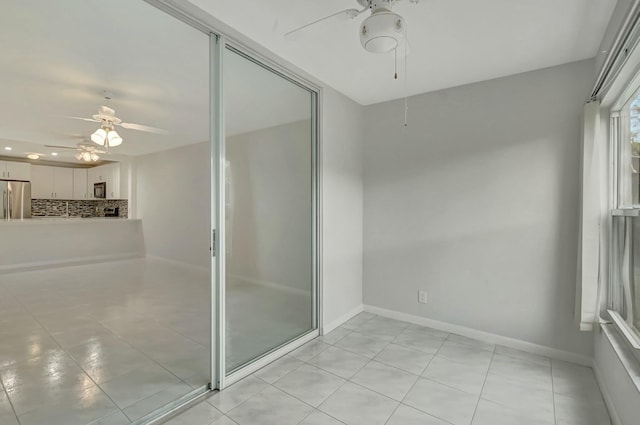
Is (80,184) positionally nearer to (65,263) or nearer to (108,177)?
(108,177)

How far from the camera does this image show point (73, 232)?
6371 millimetres

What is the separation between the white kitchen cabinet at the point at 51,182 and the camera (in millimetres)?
6895

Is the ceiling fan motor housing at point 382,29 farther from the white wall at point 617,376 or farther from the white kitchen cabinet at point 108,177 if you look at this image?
the white kitchen cabinet at point 108,177

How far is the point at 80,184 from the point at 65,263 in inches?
101

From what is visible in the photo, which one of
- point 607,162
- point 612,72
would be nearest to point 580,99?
point 607,162

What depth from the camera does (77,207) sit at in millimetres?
7883

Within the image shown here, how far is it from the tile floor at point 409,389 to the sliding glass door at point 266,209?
329 mm

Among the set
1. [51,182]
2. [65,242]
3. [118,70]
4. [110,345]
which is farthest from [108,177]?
[110,345]

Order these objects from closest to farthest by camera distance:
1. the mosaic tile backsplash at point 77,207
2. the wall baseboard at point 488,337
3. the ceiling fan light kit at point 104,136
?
the wall baseboard at point 488,337 < the ceiling fan light kit at point 104,136 < the mosaic tile backsplash at point 77,207

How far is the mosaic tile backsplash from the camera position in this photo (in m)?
7.15

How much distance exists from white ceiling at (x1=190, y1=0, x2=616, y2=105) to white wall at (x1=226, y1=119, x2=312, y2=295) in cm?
70

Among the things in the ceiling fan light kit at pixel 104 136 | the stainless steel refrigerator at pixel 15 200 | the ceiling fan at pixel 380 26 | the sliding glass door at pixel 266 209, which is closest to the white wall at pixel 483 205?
the sliding glass door at pixel 266 209

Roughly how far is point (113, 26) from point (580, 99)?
12.2ft

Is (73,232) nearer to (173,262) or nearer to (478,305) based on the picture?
(173,262)
